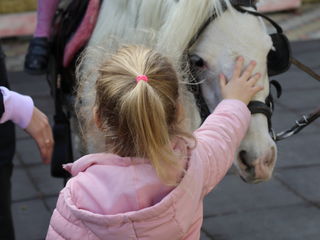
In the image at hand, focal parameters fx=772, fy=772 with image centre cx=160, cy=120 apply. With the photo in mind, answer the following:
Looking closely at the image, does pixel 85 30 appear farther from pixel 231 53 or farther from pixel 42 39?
pixel 231 53

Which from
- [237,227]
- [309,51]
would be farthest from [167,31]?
[309,51]

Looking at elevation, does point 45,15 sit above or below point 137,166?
below

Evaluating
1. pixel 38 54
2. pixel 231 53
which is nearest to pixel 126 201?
pixel 231 53

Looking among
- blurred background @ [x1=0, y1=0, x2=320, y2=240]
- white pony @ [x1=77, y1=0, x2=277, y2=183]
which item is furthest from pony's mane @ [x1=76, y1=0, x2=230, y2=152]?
blurred background @ [x1=0, y1=0, x2=320, y2=240]

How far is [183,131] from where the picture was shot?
1953 mm

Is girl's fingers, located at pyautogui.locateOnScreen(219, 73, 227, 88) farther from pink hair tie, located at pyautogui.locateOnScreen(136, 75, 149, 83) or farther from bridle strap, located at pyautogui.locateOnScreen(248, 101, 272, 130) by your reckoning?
pink hair tie, located at pyautogui.locateOnScreen(136, 75, 149, 83)

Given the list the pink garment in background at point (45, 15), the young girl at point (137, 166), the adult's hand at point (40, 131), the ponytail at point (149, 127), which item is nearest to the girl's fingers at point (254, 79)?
the young girl at point (137, 166)

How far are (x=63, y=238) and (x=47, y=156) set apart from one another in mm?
520

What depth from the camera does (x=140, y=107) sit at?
1810mm

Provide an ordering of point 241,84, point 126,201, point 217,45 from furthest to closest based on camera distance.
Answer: point 217,45, point 241,84, point 126,201

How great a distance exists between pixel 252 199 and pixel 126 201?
2.43 metres

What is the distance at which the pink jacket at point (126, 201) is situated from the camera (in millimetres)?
1908

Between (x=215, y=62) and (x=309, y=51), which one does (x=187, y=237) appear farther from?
(x=309, y=51)

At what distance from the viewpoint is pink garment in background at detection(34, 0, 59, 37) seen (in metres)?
3.12
